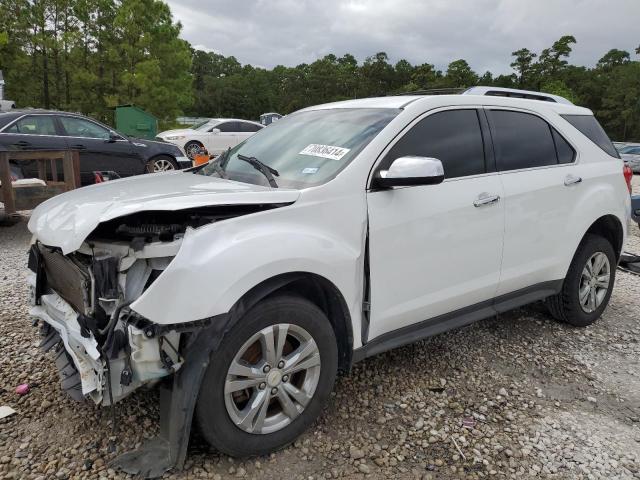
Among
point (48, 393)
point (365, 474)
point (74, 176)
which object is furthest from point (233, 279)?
point (74, 176)

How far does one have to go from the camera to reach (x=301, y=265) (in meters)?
2.44

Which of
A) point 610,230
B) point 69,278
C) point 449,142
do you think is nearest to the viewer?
point 69,278

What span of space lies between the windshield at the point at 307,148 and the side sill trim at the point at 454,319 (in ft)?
3.23

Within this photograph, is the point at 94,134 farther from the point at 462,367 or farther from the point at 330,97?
the point at 330,97

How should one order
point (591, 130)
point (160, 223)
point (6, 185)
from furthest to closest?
point (6, 185), point (591, 130), point (160, 223)

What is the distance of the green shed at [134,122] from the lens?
18156mm

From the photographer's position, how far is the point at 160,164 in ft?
32.5

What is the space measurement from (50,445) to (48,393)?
1.76ft

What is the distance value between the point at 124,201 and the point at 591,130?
3.72m

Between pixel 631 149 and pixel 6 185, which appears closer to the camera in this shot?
pixel 6 185

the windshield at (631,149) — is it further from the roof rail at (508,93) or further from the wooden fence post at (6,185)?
the wooden fence post at (6,185)

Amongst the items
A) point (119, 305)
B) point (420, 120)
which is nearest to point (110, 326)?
point (119, 305)

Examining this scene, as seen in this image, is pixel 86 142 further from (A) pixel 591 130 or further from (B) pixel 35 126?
(A) pixel 591 130

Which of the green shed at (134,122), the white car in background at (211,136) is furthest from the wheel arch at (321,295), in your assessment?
the green shed at (134,122)
